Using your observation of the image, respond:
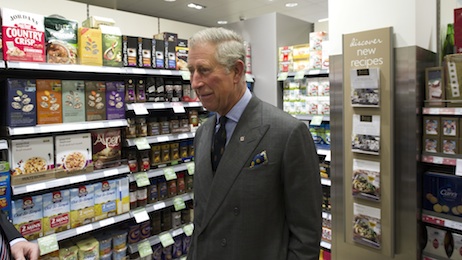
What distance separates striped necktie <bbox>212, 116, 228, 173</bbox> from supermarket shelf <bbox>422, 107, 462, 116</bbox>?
169 cm

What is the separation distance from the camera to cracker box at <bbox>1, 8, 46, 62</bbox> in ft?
7.09

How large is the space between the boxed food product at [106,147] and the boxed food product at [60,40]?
65 centimetres

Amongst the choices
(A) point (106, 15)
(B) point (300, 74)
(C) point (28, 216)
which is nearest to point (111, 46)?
(C) point (28, 216)

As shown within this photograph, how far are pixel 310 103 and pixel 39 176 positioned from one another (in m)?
2.54

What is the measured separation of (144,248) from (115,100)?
4.64 feet

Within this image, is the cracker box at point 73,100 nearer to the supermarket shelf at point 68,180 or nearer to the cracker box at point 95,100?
the cracker box at point 95,100

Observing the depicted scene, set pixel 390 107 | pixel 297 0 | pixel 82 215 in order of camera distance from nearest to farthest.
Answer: pixel 390 107
pixel 82 215
pixel 297 0

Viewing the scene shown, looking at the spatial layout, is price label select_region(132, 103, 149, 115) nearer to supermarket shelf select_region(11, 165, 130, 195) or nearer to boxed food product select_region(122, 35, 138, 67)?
boxed food product select_region(122, 35, 138, 67)

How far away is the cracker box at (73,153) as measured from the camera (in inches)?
101

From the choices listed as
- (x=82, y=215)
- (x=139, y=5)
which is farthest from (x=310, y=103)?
(x=139, y=5)

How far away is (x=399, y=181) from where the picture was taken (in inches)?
99.2

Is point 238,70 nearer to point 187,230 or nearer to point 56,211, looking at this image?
point 56,211

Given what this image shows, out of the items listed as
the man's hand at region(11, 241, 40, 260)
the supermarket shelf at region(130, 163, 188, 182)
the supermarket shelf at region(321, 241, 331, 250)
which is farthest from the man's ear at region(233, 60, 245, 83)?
the supermarket shelf at region(321, 241, 331, 250)

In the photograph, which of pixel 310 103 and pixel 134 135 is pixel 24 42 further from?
pixel 310 103
